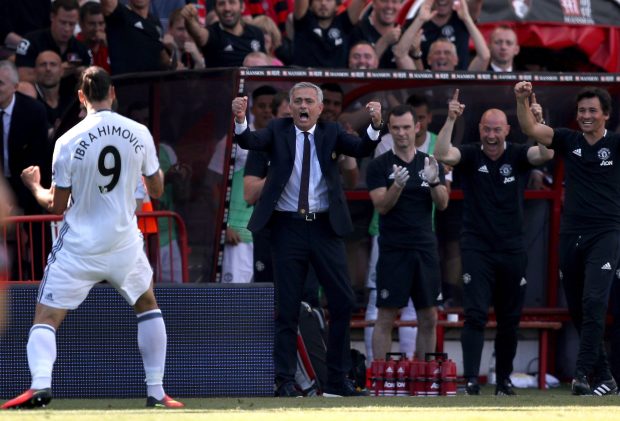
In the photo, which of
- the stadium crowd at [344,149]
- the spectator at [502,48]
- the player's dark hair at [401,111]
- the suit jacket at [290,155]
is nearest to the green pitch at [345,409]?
the stadium crowd at [344,149]

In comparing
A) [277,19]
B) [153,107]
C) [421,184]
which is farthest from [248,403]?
[277,19]

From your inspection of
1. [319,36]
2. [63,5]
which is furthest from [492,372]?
[63,5]

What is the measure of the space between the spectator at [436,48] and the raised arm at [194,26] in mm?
1906

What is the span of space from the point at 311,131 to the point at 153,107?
219 centimetres

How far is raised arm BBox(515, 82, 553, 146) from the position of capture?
11375 millimetres

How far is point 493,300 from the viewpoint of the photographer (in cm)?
1235

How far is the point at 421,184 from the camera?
12.3 m

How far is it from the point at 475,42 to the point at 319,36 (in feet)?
4.93

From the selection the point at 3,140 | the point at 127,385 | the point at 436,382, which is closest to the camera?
the point at 127,385

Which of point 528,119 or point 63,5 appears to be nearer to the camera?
point 528,119

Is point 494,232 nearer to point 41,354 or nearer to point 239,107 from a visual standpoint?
point 239,107

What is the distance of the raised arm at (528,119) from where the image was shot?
11375 mm

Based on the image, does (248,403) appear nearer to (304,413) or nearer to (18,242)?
(304,413)

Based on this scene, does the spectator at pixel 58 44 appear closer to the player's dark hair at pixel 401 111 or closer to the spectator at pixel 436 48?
the spectator at pixel 436 48
